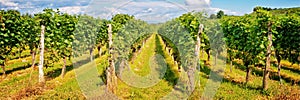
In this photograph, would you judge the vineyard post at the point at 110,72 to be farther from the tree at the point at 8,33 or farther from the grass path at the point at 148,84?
the tree at the point at 8,33

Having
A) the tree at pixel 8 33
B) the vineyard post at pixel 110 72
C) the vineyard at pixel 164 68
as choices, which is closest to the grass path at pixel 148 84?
the vineyard at pixel 164 68

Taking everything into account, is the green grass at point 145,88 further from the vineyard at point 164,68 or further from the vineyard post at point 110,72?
the vineyard post at point 110,72

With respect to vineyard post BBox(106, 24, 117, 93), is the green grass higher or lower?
lower

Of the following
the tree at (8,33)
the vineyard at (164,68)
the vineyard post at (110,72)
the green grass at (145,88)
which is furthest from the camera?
the tree at (8,33)

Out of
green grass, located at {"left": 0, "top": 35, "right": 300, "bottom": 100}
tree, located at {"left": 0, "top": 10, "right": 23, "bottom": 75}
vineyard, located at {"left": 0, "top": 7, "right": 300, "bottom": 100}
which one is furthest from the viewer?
tree, located at {"left": 0, "top": 10, "right": 23, "bottom": 75}

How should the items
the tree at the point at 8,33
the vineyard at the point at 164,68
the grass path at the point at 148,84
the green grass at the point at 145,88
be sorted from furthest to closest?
the tree at the point at 8,33 → the grass path at the point at 148,84 → the vineyard at the point at 164,68 → the green grass at the point at 145,88

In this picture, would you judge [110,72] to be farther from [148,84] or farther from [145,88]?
[148,84]

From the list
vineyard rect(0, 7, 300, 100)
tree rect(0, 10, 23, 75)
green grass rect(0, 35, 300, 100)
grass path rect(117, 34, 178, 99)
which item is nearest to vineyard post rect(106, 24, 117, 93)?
vineyard rect(0, 7, 300, 100)

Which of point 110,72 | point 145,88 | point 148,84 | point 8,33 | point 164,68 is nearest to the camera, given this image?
point 110,72

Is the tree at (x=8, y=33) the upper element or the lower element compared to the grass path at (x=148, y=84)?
upper

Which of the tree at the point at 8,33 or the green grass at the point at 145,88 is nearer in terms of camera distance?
the green grass at the point at 145,88

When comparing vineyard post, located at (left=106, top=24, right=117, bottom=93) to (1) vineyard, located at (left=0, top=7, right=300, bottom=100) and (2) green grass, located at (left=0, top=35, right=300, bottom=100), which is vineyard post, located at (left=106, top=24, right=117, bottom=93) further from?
(2) green grass, located at (left=0, top=35, right=300, bottom=100)

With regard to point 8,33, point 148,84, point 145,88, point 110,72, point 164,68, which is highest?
point 8,33

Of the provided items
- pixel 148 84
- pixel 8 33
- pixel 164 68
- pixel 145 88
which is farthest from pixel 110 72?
pixel 8 33
